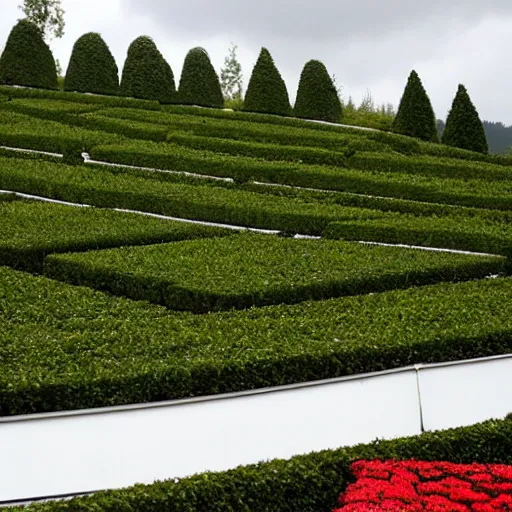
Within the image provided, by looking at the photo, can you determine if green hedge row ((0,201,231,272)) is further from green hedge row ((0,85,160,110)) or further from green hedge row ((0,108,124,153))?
green hedge row ((0,85,160,110))

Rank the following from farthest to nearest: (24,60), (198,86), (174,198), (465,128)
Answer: (24,60)
(198,86)
(465,128)
(174,198)

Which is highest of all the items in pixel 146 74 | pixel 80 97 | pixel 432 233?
pixel 146 74

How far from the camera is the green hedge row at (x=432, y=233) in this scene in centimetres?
1593

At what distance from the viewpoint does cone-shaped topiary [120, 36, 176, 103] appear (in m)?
35.2

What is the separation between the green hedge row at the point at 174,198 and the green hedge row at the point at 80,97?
1090 cm

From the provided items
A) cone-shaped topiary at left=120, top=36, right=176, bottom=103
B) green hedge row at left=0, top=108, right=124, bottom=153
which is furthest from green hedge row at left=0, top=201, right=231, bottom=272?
cone-shaped topiary at left=120, top=36, right=176, bottom=103

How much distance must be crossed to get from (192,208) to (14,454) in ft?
33.3

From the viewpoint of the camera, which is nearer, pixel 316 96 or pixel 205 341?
pixel 205 341

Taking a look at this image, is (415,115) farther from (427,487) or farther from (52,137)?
(427,487)

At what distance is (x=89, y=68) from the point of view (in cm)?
3519

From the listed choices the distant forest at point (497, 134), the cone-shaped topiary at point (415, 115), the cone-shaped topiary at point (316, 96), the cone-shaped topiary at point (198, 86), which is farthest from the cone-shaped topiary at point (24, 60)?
the distant forest at point (497, 134)

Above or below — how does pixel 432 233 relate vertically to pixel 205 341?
above

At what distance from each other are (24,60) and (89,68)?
243 centimetres

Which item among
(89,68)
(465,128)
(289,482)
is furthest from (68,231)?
(89,68)
